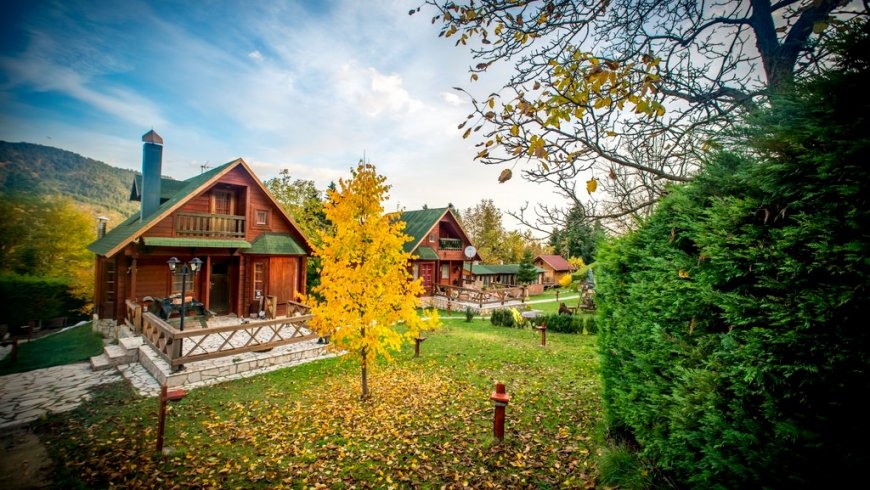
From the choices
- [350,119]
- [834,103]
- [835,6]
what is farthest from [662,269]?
[350,119]

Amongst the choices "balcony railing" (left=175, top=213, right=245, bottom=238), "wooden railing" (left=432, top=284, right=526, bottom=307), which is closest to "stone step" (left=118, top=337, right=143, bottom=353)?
"balcony railing" (left=175, top=213, right=245, bottom=238)

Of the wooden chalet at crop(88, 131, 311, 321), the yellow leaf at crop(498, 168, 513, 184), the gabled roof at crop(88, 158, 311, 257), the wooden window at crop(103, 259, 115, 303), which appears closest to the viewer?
the yellow leaf at crop(498, 168, 513, 184)

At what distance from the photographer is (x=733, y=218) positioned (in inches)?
97.3

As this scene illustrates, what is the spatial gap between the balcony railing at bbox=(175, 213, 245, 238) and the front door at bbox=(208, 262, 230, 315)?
7.44 ft

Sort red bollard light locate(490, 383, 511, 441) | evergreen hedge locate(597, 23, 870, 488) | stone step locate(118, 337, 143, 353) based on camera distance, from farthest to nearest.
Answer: stone step locate(118, 337, 143, 353)
red bollard light locate(490, 383, 511, 441)
evergreen hedge locate(597, 23, 870, 488)

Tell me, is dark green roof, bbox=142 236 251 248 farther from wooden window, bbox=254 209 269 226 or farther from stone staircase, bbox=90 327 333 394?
stone staircase, bbox=90 327 333 394

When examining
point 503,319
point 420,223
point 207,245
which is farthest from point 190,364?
point 420,223

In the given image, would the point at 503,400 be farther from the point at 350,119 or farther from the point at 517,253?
the point at 517,253

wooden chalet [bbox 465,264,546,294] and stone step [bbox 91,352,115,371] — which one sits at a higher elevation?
wooden chalet [bbox 465,264,546,294]

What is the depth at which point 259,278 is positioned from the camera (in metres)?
16.2

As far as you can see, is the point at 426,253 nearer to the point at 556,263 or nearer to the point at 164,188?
the point at 164,188

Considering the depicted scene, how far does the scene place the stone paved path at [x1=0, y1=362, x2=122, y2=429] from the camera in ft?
21.9

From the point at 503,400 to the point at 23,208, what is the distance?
567 cm

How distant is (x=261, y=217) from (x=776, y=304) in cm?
1815
